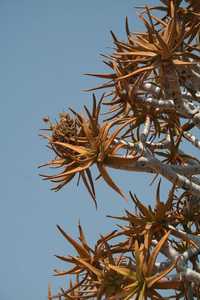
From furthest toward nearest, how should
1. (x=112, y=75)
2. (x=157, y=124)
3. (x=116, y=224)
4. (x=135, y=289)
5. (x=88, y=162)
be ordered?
(x=157, y=124) → (x=112, y=75) → (x=116, y=224) → (x=88, y=162) → (x=135, y=289)

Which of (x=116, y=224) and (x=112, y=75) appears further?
(x=112, y=75)

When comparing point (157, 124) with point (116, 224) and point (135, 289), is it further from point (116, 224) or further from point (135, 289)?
point (135, 289)

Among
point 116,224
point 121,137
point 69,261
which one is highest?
point 121,137

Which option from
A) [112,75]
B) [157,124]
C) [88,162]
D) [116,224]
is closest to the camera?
[88,162]

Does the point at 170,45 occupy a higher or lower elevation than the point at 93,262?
higher

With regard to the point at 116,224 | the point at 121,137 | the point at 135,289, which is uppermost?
the point at 121,137

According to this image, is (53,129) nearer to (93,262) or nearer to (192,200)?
(93,262)

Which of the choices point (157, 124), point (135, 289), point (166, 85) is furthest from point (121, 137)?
point (135, 289)

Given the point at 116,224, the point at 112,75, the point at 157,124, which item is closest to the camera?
the point at 116,224

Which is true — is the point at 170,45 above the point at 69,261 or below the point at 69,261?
above
